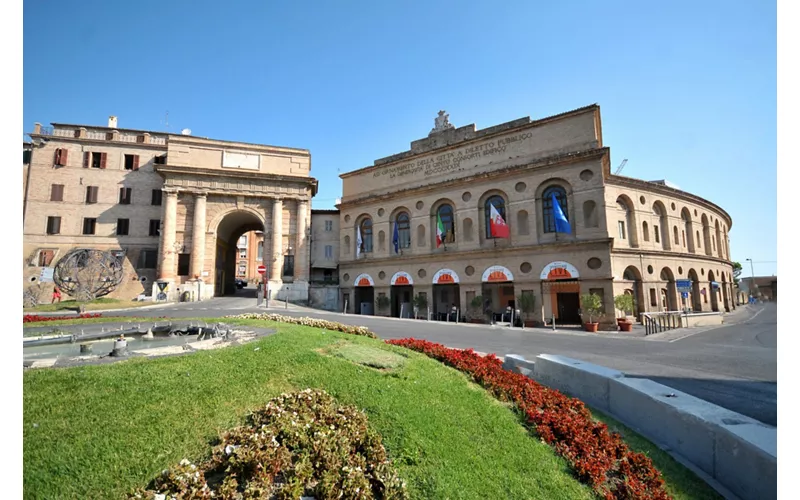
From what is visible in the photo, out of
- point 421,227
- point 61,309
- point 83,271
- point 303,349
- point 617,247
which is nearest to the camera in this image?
point 303,349

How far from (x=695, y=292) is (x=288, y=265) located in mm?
40523

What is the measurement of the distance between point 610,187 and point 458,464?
3066 cm

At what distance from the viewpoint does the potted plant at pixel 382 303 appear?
1359 inches

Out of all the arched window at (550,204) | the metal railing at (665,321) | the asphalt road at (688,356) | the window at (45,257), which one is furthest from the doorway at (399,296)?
the window at (45,257)

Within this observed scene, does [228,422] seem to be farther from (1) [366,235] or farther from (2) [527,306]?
(1) [366,235]

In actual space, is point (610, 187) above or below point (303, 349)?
above

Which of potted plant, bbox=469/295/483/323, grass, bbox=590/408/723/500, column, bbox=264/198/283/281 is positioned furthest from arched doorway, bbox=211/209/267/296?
grass, bbox=590/408/723/500

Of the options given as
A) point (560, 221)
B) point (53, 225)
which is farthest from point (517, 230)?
point (53, 225)

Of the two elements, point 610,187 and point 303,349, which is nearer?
point 303,349

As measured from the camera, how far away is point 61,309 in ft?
74.4

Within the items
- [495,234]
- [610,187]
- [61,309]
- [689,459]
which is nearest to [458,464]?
[689,459]

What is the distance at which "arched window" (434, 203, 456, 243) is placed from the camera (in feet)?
108

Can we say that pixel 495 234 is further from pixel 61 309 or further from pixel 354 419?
pixel 61 309
